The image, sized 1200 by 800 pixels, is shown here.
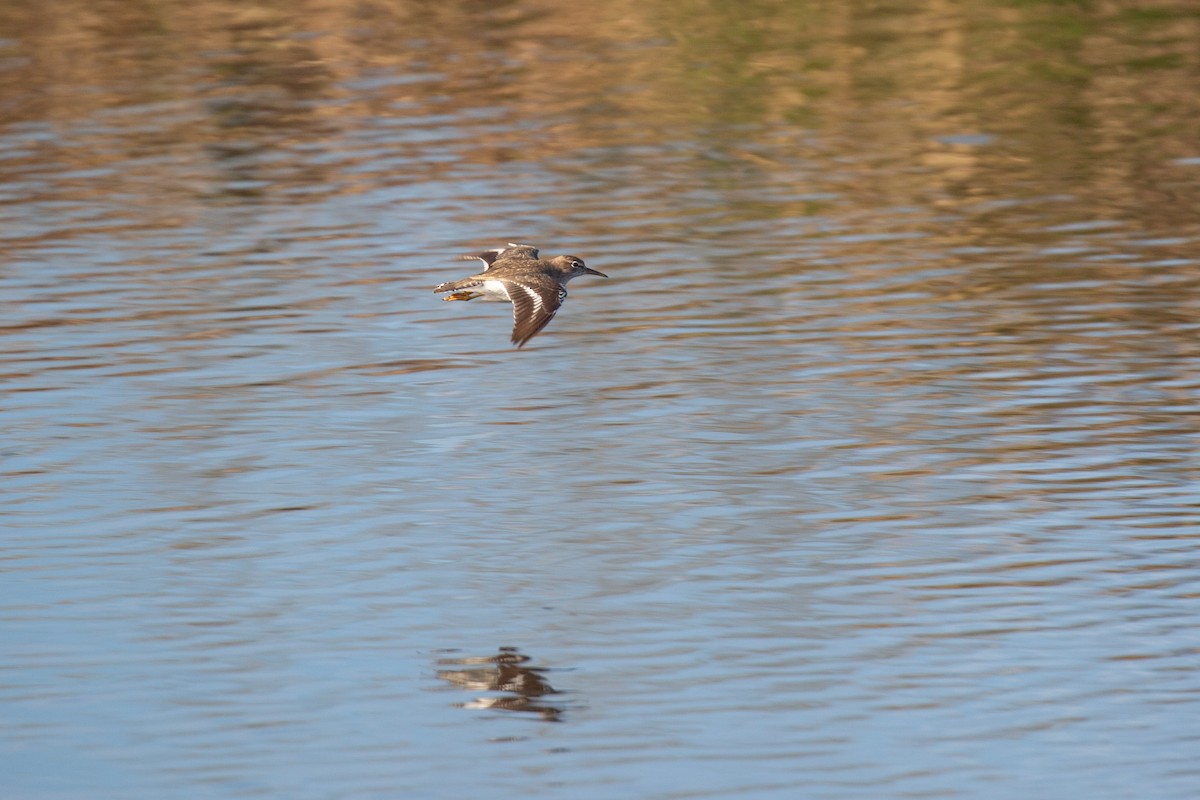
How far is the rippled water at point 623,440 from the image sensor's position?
971cm

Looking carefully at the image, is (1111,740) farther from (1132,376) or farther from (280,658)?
(1132,376)

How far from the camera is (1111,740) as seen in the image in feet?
30.9

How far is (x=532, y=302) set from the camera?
13180mm

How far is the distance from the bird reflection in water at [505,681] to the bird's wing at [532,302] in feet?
7.94

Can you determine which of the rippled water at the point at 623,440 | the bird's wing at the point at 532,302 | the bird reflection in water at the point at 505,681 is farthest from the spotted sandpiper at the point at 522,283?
the bird reflection in water at the point at 505,681

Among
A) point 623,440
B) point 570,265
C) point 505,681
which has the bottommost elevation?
point 505,681

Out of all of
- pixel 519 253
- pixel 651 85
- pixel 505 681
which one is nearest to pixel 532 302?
pixel 519 253

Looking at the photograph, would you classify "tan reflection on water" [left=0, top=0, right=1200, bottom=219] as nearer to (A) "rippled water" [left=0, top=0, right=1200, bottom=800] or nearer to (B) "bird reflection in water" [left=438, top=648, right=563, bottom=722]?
(A) "rippled water" [left=0, top=0, right=1200, bottom=800]

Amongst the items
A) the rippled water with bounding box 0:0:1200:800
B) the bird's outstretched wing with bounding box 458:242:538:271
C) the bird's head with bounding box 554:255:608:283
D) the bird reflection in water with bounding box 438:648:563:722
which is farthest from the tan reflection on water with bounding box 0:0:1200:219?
the bird reflection in water with bounding box 438:648:563:722

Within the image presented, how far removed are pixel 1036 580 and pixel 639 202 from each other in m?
11.2

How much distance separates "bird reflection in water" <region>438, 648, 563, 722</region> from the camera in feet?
32.5

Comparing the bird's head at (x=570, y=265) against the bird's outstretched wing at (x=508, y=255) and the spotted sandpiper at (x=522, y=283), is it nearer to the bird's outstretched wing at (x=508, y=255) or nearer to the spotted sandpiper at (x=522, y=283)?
the spotted sandpiper at (x=522, y=283)

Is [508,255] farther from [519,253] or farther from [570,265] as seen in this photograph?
[570,265]

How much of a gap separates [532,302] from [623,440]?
4.74 ft
